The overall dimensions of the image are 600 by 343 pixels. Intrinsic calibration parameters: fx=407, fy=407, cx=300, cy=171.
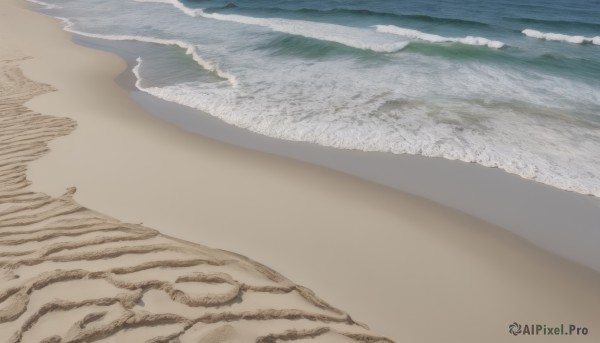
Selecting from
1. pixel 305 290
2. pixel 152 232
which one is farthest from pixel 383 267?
pixel 152 232

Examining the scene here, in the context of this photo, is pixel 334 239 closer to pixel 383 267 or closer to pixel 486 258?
pixel 383 267

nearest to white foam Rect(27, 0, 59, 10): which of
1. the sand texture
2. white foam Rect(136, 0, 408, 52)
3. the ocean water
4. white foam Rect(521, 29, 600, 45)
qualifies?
the ocean water

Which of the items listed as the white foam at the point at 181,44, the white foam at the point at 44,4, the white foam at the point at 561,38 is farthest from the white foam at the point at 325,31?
the white foam at the point at 44,4

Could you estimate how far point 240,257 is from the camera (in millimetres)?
4227

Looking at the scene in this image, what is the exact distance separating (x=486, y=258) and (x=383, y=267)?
1.26 metres

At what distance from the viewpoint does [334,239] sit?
15.5 ft

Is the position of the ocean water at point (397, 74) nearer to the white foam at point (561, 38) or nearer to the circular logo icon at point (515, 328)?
the white foam at point (561, 38)

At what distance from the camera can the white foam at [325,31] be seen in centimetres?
1484

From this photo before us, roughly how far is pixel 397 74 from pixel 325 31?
21.4ft

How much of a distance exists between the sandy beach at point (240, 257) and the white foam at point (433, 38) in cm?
1197

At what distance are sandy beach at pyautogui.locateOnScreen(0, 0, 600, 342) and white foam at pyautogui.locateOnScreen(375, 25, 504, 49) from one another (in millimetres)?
11967

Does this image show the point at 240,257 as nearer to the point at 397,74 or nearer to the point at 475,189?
the point at 475,189

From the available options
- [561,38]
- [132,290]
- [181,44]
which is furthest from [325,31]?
[132,290]

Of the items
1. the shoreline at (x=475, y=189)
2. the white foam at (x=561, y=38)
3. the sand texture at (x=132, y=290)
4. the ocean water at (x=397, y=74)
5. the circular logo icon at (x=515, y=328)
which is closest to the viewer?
the sand texture at (x=132, y=290)
